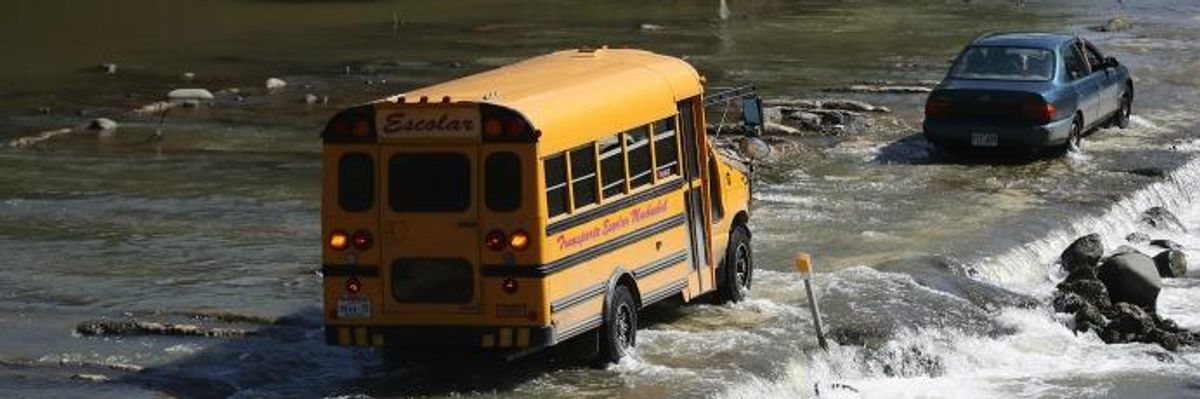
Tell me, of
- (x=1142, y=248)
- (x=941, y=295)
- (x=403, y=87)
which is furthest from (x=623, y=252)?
(x=403, y=87)

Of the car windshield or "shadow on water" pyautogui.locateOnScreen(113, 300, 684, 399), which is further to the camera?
the car windshield

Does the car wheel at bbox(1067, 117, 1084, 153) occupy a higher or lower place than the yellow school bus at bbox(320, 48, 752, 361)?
lower

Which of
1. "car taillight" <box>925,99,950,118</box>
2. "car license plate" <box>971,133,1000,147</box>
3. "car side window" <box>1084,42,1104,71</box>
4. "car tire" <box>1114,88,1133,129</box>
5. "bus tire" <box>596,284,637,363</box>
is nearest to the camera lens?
"bus tire" <box>596,284,637,363</box>

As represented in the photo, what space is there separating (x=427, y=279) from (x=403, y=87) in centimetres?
2167

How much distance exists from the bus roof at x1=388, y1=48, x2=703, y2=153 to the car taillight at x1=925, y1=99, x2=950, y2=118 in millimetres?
9858

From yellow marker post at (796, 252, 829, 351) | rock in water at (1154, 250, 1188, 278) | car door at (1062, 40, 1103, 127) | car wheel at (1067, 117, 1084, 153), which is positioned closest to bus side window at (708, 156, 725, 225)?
yellow marker post at (796, 252, 829, 351)

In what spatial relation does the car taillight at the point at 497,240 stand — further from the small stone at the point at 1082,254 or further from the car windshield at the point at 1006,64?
the car windshield at the point at 1006,64

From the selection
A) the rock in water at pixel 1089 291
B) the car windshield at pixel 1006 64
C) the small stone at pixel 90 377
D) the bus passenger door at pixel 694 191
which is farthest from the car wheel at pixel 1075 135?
the small stone at pixel 90 377

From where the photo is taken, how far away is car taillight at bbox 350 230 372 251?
13953 mm

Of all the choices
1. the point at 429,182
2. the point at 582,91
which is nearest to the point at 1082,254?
the point at 582,91

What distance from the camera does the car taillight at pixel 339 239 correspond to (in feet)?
45.9

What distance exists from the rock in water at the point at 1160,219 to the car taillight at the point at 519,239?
474 inches

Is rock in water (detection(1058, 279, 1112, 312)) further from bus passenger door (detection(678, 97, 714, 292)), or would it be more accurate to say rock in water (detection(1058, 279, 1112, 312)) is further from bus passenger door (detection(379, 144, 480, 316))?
bus passenger door (detection(379, 144, 480, 316))

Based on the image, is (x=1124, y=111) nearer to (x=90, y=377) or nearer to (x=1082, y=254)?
(x=1082, y=254)
